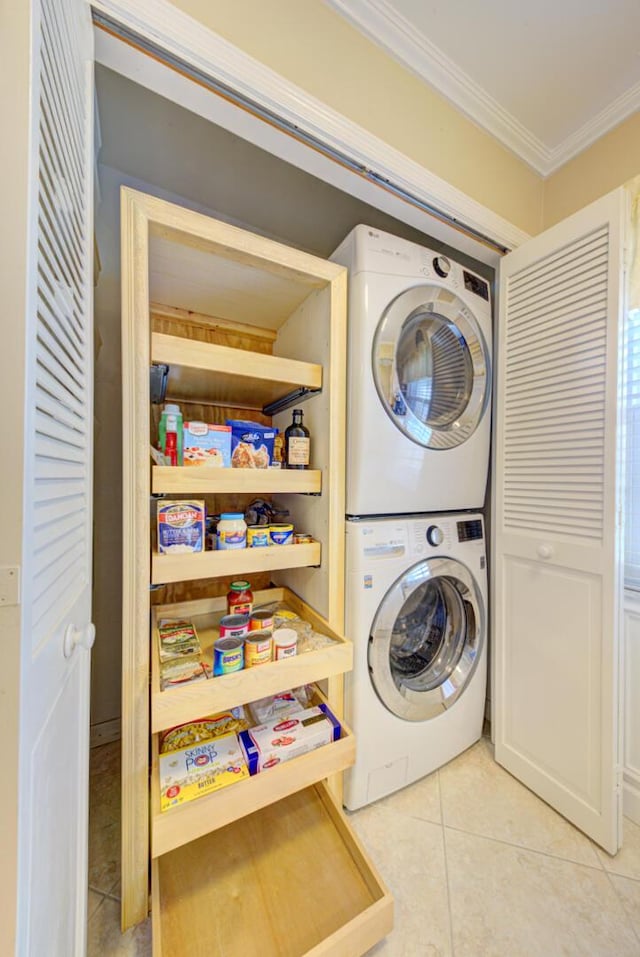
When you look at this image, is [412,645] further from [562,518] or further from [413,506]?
[562,518]

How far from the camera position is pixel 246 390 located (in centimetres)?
125

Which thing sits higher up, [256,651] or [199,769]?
[256,651]

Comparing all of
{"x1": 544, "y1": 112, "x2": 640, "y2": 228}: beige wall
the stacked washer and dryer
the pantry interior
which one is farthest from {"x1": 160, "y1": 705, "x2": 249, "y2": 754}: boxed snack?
{"x1": 544, "y1": 112, "x2": 640, "y2": 228}: beige wall

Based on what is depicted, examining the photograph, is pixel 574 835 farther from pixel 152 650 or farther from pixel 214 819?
pixel 152 650

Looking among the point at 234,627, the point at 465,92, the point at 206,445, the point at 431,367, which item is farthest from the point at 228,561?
the point at 465,92

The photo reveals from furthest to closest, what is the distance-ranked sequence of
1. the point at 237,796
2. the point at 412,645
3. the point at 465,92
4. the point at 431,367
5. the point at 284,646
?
the point at 412,645, the point at 431,367, the point at 465,92, the point at 284,646, the point at 237,796

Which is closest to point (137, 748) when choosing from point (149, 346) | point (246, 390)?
point (149, 346)

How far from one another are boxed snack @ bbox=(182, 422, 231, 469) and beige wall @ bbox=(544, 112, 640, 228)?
1.69 m

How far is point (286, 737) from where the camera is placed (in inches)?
36.0

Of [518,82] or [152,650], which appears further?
[518,82]

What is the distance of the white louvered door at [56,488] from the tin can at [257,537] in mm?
402

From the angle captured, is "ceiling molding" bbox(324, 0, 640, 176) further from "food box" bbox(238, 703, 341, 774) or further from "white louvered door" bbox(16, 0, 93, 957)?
"food box" bbox(238, 703, 341, 774)

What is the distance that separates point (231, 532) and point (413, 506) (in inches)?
24.8

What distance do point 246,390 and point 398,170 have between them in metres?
0.82
